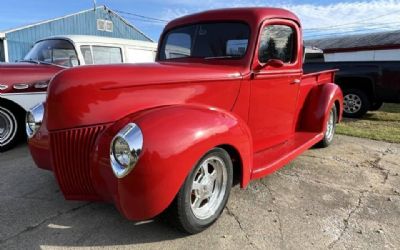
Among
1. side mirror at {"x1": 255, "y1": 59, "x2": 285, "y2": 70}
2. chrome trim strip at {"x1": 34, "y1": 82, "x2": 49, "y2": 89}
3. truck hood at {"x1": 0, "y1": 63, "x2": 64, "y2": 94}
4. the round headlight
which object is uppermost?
side mirror at {"x1": 255, "y1": 59, "x2": 285, "y2": 70}

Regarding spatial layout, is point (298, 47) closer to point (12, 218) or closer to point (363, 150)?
point (363, 150)

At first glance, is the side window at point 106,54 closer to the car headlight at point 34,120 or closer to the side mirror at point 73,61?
the side mirror at point 73,61

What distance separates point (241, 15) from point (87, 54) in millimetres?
3709

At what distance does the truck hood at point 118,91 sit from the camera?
278 cm

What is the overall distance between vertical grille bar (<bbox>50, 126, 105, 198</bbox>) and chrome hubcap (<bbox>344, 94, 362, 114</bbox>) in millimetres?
7336

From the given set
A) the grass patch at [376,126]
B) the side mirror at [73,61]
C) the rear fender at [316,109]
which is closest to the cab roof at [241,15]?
the rear fender at [316,109]

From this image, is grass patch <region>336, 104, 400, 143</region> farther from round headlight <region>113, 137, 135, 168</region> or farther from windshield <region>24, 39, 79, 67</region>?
round headlight <region>113, 137, 135, 168</region>

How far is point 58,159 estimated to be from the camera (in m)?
2.85

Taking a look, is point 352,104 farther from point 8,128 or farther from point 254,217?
point 8,128

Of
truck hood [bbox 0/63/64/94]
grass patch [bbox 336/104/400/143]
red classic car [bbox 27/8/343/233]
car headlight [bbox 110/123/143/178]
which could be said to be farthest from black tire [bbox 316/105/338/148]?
truck hood [bbox 0/63/64/94]

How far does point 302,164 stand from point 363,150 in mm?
1482

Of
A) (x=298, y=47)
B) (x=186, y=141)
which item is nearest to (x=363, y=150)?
(x=298, y=47)

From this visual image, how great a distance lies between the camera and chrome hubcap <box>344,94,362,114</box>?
28.4 feet

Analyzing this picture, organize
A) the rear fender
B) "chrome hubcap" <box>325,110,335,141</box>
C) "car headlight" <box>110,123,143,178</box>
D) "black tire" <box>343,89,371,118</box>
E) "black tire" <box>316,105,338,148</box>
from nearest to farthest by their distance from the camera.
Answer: "car headlight" <box>110,123,143,178</box>
the rear fender
"black tire" <box>316,105,338,148</box>
"chrome hubcap" <box>325,110,335,141</box>
"black tire" <box>343,89,371,118</box>
